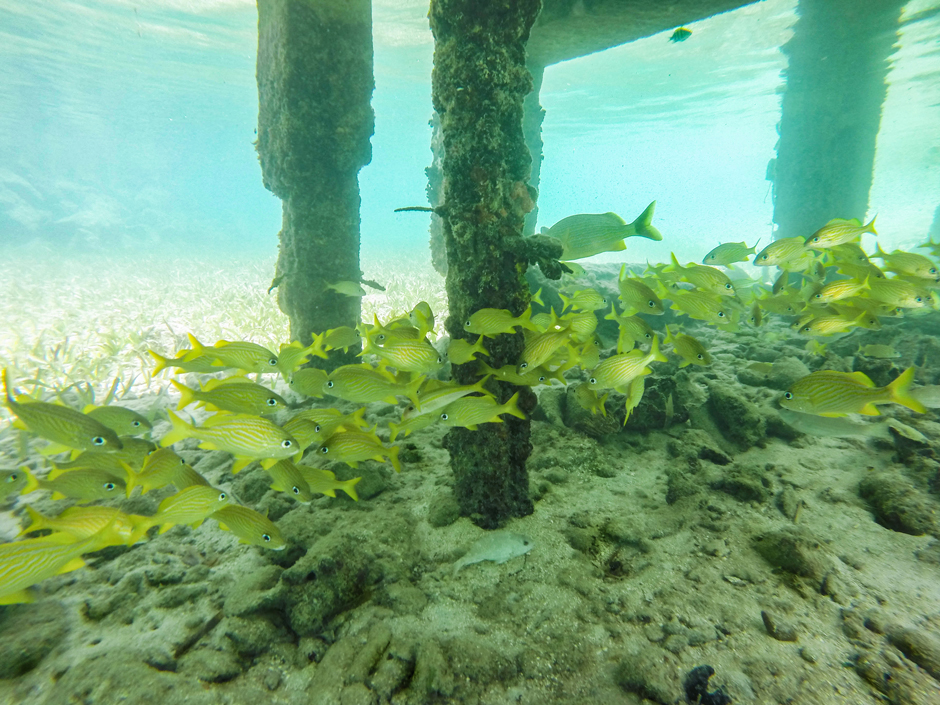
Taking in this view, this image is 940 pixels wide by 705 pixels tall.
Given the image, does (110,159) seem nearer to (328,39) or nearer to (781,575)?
(328,39)

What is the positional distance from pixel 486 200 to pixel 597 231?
110 centimetres

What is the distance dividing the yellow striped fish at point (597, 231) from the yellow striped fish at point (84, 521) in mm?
3656

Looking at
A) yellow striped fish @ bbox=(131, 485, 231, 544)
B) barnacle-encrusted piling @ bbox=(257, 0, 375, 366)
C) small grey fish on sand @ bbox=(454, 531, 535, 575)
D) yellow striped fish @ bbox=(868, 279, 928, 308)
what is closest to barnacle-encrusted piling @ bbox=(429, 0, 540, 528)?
small grey fish on sand @ bbox=(454, 531, 535, 575)

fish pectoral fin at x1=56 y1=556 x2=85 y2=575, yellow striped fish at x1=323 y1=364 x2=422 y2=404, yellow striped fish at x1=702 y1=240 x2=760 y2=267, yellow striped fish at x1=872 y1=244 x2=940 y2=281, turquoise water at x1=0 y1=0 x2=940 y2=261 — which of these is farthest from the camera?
turquoise water at x1=0 y1=0 x2=940 y2=261

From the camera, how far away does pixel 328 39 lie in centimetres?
543

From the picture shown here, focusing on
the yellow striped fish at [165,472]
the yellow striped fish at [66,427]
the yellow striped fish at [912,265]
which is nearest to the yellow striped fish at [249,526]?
the yellow striped fish at [165,472]

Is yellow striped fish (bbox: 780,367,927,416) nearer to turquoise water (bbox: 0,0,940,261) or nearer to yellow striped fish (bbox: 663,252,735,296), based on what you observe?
yellow striped fish (bbox: 663,252,735,296)

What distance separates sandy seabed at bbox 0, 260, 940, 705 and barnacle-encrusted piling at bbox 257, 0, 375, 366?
9.80 feet

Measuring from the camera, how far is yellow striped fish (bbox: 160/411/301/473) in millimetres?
2383

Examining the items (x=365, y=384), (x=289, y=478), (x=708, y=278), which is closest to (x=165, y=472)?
(x=289, y=478)

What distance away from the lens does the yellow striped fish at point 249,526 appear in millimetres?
2547

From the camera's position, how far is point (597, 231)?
3.59 metres

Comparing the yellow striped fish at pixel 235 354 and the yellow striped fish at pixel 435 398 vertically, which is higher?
the yellow striped fish at pixel 235 354

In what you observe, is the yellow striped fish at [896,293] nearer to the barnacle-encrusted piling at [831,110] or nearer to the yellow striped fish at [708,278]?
the yellow striped fish at [708,278]
